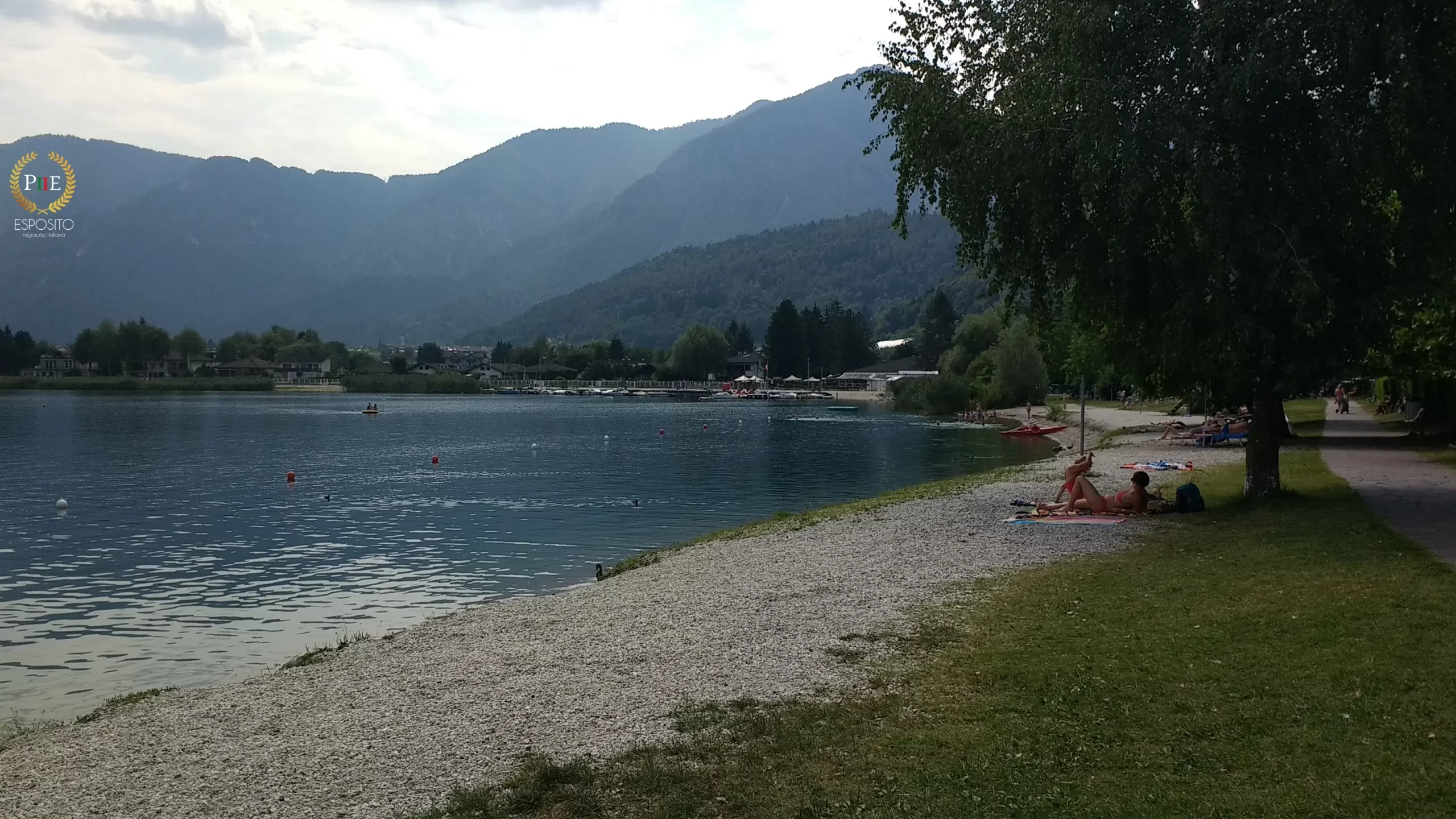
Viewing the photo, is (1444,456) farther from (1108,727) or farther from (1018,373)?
(1018,373)

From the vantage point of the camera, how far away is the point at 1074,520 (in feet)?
71.9

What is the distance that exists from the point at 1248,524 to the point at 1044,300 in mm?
6239

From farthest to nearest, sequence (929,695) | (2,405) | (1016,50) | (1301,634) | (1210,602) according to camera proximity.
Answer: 1. (2,405)
2. (1016,50)
3. (1210,602)
4. (1301,634)
5. (929,695)

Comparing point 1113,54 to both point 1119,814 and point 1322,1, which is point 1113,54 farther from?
point 1119,814

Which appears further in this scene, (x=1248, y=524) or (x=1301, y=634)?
(x=1248, y=524)

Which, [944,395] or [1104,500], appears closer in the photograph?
[1104,500]

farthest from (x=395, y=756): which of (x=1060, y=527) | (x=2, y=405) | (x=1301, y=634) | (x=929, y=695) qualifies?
(x=2, y=405)

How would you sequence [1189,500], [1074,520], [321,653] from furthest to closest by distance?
[1189,500], [1074,520], [321,653]

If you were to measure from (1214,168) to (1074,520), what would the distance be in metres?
7.14

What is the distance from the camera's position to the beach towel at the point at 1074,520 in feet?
70.5

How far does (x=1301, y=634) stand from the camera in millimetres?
11156

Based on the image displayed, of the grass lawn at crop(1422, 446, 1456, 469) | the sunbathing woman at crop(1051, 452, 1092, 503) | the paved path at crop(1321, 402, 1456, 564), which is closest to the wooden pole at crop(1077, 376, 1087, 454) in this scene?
the paved path at crop(1321, 402, 1456, 564)

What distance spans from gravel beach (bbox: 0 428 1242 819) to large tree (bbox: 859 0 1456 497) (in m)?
5.26

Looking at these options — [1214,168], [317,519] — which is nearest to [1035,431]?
[317,519]
